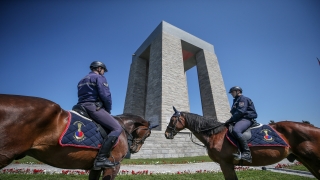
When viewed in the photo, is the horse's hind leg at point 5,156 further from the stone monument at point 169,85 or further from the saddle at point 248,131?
the stone monument at point 169,85

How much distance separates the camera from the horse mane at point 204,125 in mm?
4164

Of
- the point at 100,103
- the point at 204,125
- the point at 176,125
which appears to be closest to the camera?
the point at 100,103

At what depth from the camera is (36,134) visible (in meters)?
2.15

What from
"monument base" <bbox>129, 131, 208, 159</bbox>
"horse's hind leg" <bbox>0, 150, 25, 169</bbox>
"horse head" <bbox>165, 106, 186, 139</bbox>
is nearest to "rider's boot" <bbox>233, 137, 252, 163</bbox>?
"horse head" <bbox>165, 106, 186, 139</bbox>

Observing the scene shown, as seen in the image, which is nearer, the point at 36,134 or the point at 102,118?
the point at 36,134

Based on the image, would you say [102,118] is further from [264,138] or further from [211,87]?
[211,87]

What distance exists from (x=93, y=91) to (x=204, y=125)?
307 centimetres

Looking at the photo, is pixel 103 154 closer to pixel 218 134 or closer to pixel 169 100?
pixel 218 134

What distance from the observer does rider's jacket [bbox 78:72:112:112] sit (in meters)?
3.03

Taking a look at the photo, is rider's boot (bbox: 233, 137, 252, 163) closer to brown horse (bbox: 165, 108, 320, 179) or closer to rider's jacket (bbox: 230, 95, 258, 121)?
brown horse (bbox: 165, 108, 320, 179)

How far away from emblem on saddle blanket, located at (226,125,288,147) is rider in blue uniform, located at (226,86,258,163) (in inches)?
6.7

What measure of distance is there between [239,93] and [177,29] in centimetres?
1734

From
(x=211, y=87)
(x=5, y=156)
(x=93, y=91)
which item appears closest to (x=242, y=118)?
(x=93, y=91)

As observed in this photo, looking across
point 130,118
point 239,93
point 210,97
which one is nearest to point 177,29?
point 210,97
